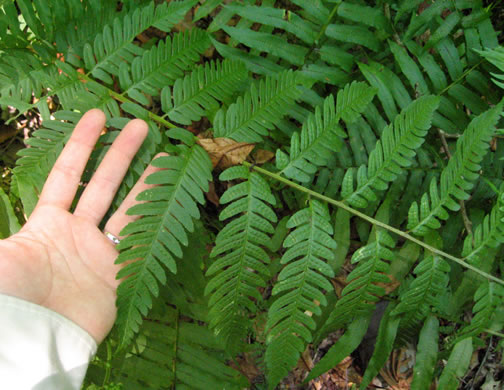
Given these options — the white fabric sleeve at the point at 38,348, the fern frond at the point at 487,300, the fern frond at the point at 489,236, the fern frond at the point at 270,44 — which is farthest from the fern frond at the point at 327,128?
the white fabric sleeve at the point at 38,348

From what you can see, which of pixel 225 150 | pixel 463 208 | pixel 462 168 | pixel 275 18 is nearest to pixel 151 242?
pixel 225 150

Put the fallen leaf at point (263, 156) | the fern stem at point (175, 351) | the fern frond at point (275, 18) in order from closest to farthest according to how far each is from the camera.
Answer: the fern frond at point (275, 18), the fallen leaf at point (263, 156), the fern stem at point (175, 351)

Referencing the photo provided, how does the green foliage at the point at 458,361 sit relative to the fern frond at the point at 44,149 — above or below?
below

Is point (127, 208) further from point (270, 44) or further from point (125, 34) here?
point (270, 44)

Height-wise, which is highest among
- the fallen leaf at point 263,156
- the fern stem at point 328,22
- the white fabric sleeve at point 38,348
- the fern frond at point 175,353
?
the fern stem at point 328,22

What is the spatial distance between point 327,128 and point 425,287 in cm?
89

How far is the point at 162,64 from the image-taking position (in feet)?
6.35

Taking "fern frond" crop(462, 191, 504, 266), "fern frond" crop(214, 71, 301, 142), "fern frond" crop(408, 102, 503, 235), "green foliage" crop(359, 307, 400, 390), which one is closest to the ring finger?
"fern frond" crop(214, 71, 301, 142)

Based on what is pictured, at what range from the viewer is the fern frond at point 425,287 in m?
1.87

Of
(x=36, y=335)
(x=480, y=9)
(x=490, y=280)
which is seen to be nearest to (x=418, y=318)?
(x=490, y=280)

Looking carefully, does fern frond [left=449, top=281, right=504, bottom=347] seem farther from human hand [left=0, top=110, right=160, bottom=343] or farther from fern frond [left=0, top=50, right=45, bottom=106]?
fern frond [left=0, top=50, right=45, bottom=106]

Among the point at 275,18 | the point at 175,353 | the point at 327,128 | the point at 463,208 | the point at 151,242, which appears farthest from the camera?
the point at 175,353

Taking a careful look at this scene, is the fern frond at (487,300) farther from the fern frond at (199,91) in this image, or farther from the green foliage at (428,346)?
the fern frond at (199,91)

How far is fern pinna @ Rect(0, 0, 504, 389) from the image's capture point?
1.77 meters
